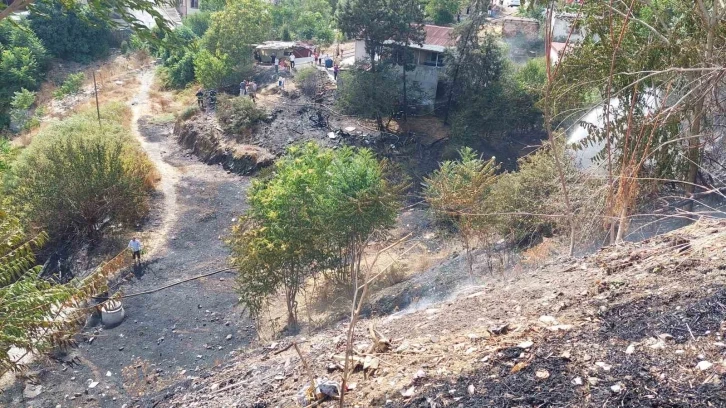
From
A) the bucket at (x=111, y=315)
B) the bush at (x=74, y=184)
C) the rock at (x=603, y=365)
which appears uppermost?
the rock at (x=603, y=365)

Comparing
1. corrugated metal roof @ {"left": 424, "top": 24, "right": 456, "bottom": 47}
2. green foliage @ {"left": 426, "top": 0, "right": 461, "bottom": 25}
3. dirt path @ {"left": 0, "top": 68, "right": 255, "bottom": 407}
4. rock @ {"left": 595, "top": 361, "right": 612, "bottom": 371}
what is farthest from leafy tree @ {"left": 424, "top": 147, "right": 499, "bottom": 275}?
green foliage @ {"left": 426, "top": 0, "right": 461, "bottom": 25}

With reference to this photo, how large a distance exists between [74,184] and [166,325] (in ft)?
19.1

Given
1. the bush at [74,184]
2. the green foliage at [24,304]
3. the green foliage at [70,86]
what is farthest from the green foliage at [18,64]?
the green foliage at [24,304]

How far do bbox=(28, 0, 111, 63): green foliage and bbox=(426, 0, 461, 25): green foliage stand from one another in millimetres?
20131

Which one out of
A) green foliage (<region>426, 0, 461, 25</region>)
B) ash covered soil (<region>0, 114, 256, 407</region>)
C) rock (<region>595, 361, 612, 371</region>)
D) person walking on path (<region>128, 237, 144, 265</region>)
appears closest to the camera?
rock (<region>595, 361, 612, 371</region>)

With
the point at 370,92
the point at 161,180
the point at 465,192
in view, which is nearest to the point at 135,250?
the point at 161,180

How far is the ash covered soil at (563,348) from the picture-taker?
3311 mm

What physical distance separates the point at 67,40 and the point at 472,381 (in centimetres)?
3876

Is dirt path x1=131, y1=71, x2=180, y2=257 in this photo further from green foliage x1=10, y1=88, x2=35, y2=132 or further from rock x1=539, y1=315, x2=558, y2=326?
rock x1=539, y1=315, x2=558, y2=326

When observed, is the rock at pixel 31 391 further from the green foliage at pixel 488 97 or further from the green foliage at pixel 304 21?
the green foliage at pixel 304 21

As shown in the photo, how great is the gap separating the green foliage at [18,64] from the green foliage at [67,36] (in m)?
1.07

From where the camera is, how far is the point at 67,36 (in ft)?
114

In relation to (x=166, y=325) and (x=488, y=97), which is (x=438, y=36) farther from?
(x=166, y=325)

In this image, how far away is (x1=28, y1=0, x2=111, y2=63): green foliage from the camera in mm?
34188
